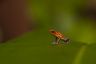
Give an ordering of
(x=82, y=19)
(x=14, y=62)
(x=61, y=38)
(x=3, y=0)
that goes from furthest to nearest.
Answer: (x=3, y=0)
(x=82, y=19)
(x=61, y=38)
(x=14, y=62)

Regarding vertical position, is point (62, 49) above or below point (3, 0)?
below

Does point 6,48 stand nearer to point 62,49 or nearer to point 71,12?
point 62,49

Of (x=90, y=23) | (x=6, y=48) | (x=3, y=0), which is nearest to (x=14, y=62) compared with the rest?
(x=6, y=48)

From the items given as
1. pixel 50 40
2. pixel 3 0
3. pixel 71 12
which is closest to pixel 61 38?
pixel 50 40

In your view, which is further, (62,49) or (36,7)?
(36,7)

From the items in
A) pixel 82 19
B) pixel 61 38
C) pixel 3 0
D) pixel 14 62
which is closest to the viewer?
pixel 14 62

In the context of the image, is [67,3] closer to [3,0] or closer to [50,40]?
[50,40]
